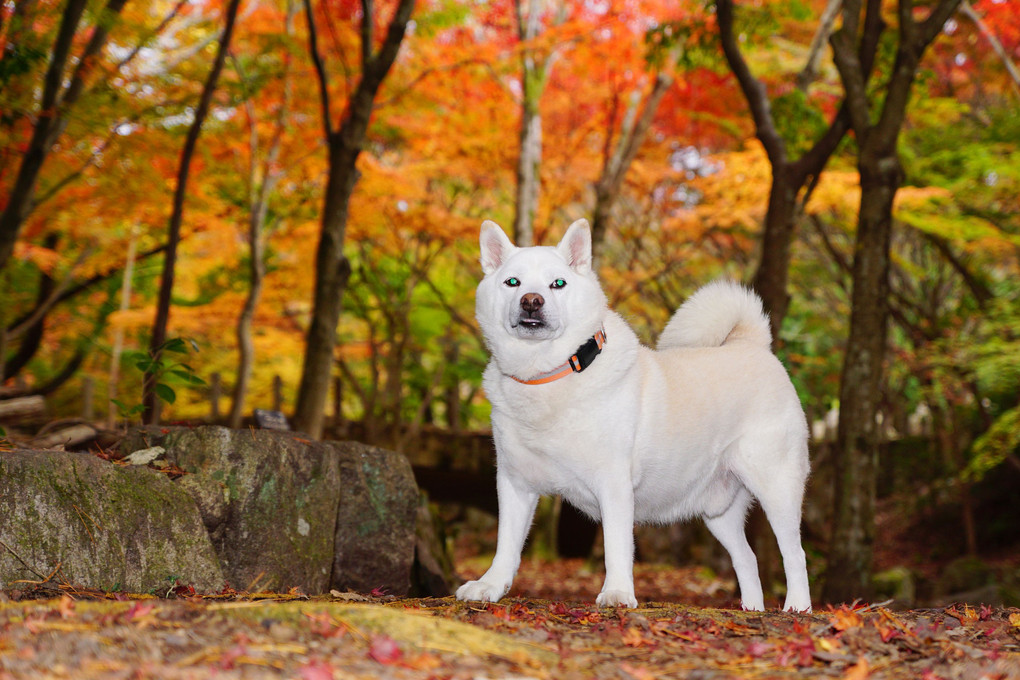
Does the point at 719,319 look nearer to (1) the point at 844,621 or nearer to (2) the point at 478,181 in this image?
(1) the point at 844,621

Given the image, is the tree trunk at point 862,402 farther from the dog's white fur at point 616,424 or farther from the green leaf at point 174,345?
the green leaf at point 174,345

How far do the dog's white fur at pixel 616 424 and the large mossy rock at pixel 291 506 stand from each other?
1.25 metres

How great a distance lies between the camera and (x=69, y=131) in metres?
9.53

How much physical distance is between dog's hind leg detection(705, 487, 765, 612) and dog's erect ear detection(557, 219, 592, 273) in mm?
1702

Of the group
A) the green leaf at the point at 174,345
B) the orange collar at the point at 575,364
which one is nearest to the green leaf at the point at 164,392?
the green leaf at the point at 174,345

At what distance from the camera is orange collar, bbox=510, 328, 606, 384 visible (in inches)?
144

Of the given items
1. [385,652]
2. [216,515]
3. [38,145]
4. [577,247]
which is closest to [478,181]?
[38,145]

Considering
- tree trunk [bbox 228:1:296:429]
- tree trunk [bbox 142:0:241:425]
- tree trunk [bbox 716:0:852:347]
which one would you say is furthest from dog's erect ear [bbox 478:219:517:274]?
tree trunk [bbox 228:1:296:429]

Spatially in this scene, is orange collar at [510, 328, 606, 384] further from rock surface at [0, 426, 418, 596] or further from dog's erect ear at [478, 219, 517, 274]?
rock surface at [0, 426, 418, 596]

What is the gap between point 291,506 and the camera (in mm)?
4379

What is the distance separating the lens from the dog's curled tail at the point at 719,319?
15.7 ft

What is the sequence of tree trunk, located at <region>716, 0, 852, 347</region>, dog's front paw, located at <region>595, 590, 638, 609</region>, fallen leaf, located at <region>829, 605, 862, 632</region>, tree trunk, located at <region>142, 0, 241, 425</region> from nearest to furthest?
fallen leaf, located at <region>829, 605, 862, 632</region> → dog's front paw, located at <region>595, 590, 638, 609</region> → tree trunk, located at <region>716, 0, 852, 347</region> → tree trunk, located at <region>142, 0, 241, 425</region>

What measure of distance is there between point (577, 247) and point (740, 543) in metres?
2.01

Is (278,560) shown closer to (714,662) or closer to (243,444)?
(243,444)
